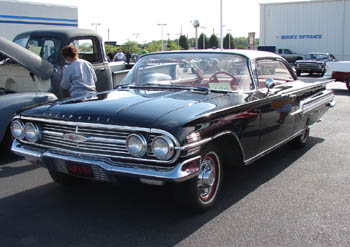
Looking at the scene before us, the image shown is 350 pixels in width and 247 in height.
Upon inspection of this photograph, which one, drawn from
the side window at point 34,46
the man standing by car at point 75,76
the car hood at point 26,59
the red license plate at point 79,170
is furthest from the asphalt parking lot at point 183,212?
the side window at point 34,46

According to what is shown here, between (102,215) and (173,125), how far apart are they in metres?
1.19

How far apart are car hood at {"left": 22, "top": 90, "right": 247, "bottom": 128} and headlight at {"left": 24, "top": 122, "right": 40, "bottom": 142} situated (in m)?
0.11

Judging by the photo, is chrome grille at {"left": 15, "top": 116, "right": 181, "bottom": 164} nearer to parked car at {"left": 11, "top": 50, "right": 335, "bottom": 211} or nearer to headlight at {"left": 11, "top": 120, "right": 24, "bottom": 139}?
parked car at {"left": 11, "top": 50, "right": 335, "bottom": 211}

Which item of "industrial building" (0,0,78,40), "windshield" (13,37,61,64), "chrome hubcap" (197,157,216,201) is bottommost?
"chrome hubcap" (197,157,216,201)

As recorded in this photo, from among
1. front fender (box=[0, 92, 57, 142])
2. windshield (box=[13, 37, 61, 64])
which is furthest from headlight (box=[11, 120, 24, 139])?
windshield (box=[13, 37, 61, 64])

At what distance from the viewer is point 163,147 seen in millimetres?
3297

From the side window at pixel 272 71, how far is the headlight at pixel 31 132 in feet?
8.06

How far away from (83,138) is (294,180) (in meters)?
2.56

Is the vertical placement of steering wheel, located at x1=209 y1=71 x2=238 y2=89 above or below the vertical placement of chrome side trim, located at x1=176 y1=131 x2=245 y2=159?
above

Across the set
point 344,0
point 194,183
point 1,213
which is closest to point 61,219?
point 1,213

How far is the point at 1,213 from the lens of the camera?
395cm

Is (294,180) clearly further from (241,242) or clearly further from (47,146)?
(47,146)

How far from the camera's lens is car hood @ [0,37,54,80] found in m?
5.80

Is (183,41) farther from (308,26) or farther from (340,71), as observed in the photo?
(340,71)
